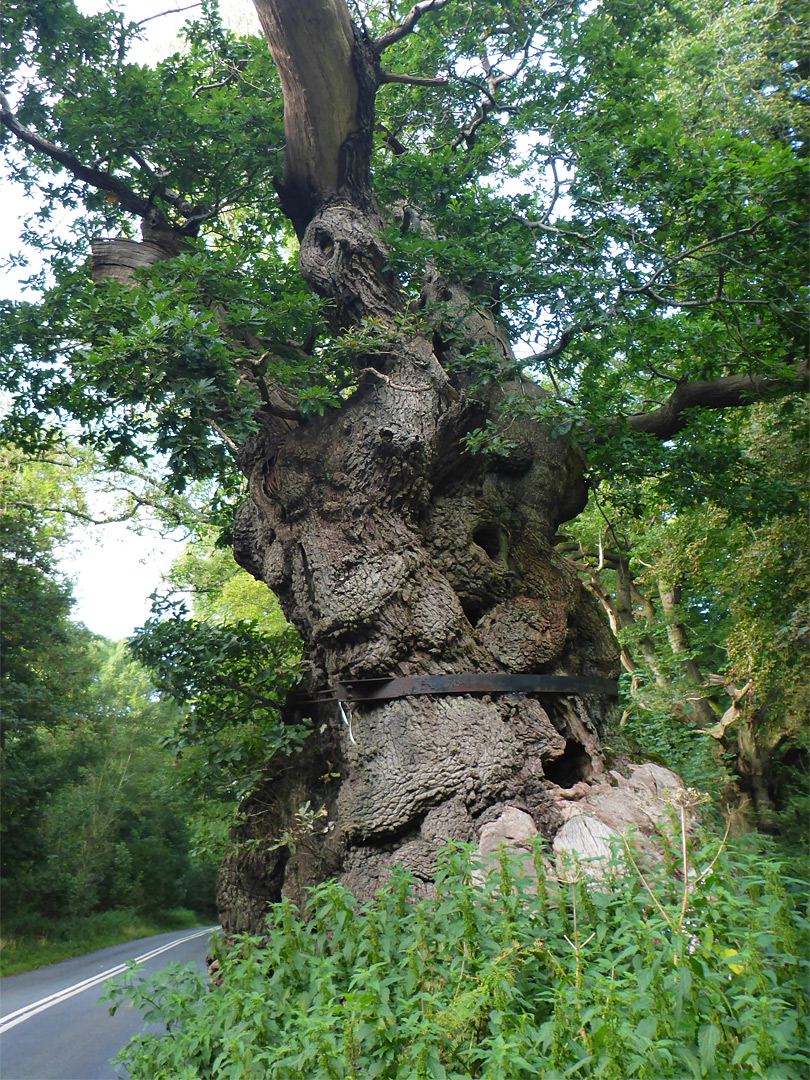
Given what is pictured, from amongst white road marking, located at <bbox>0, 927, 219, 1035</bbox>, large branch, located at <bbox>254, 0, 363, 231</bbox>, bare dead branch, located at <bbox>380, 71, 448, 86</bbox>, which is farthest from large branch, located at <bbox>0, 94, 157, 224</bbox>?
white road marking, located at <bbox>0, 927, 219, 1035</bbox>

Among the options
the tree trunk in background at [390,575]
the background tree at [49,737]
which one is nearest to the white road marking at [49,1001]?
the background tree at [49,737]

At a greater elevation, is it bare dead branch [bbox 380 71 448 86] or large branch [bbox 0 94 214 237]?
bare dead branch [bbox 380 71 448 86]

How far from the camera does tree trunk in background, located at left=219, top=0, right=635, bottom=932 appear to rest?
179 inches

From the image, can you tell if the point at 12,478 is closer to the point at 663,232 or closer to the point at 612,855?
the point at 663,232

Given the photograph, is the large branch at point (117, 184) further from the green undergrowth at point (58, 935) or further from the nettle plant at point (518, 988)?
the green undergrowth at point (58, 935)

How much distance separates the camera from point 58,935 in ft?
49.5

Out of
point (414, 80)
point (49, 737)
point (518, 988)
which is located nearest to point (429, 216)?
point (414, 80)

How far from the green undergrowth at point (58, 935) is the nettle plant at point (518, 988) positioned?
11.6 metres

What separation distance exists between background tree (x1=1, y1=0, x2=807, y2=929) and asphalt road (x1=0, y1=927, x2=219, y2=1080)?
190 centimetres

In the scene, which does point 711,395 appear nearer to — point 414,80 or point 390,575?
point 390,575

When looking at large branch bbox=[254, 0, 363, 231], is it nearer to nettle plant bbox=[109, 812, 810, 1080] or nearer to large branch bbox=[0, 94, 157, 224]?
large branch bbox=[0, 94, 157, 224]

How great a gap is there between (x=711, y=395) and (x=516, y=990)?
5.62 meters

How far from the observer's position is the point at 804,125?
10.3 meters

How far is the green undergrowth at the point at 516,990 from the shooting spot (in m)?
2.24
